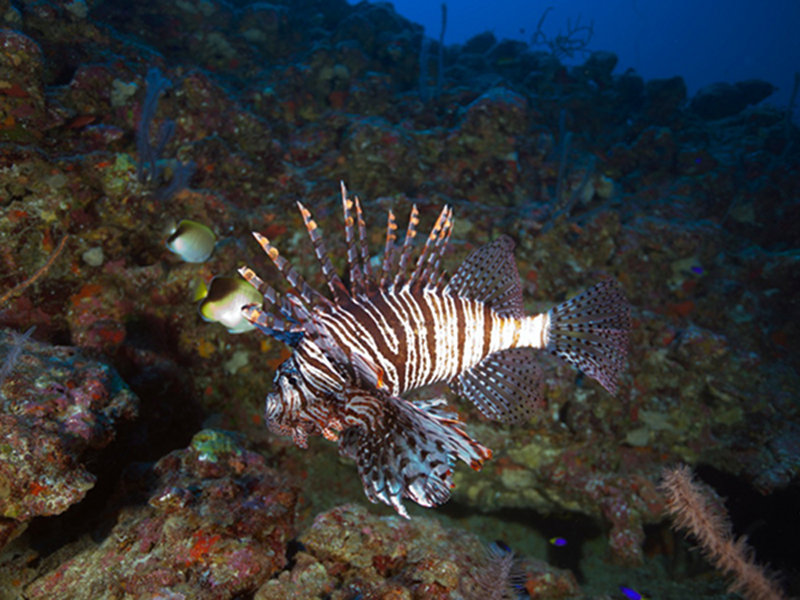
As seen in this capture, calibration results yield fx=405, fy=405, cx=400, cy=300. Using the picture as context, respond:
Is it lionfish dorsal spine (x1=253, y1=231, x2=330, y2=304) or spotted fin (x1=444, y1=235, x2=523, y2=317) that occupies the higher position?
spotted fin (x1=444, y1=235, x2=523, y2=317)

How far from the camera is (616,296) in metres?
2.82

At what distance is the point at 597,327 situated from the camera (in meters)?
2.84

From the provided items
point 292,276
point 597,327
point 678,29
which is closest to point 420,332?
point 292,276

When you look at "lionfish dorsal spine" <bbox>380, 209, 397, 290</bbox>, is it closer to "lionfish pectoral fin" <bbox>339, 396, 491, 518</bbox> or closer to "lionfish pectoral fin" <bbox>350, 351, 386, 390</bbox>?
"lionfish pectoral fin" <bbox>350, 351, 386, 390</bbox>

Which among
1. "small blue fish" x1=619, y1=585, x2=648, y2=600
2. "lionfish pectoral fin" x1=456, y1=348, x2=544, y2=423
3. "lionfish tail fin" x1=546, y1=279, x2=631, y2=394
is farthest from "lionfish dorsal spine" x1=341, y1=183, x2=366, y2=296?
"small blue fish" x1=619, y1=585, x2=648, y2=600

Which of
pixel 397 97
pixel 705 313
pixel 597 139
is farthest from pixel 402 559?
pixel 597 139

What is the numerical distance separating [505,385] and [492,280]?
2.42 ft

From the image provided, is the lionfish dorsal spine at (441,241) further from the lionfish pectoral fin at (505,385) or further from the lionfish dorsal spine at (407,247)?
the lionfish pectoral fin at (505,385)

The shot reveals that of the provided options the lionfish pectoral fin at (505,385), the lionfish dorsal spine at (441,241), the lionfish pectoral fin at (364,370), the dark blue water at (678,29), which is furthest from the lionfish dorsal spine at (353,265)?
the dark blue water at (678,29)

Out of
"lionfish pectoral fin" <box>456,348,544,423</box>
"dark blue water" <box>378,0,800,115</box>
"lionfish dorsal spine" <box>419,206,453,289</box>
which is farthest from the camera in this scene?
"dark blue water" <box>378,0,800,115</box>

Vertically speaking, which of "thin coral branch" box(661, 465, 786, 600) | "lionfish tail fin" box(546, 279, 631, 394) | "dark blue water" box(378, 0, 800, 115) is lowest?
"thin coral branch" box(661, 465, 786, 600)

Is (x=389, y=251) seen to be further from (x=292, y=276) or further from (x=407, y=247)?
(x=292, y=276)

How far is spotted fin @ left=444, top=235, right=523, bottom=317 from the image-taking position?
9.36ft

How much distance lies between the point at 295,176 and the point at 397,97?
3867 mm
